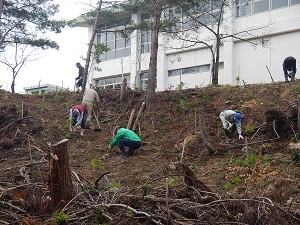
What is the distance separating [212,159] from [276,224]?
5.80 m

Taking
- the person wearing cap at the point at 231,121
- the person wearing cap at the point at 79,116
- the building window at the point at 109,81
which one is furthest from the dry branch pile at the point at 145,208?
the building window at the point at 109,81

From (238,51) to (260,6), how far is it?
8.93 ft

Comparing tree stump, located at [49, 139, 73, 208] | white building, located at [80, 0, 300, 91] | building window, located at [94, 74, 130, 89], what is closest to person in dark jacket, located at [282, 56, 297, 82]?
white building, located at [80, 0, 300, 91]

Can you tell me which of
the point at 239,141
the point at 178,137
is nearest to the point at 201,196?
the point at 239,141

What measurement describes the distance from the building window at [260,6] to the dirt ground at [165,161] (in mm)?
8396

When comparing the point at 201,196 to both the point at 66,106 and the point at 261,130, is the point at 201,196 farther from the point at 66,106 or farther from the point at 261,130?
the point at 66,106

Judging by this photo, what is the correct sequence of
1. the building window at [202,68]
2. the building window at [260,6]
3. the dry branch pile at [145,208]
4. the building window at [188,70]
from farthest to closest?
the building window at [188,70]
the building window at [202,68]
the building window at [260,6]
the dry branch pile at [145,208]

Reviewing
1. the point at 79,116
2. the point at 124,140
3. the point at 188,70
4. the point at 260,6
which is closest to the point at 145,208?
the point at 124,140

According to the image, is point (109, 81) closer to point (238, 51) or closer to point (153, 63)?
point (238, 51)

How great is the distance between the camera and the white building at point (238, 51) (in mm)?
23516

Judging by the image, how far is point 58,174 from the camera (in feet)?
20.1

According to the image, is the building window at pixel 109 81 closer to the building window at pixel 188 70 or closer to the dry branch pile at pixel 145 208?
the building window at pixel 188 70

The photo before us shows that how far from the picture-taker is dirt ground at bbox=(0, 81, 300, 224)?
5961 millimetres

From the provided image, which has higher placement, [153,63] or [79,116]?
[153,63]
